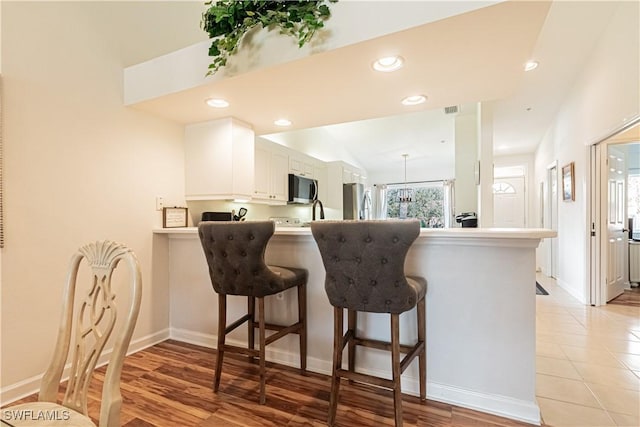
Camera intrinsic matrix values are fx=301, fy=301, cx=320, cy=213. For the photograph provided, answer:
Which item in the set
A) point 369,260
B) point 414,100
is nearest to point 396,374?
point 369,260

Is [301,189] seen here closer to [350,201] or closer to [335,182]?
[335,182]

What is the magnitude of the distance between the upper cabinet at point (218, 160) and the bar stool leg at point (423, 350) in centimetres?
189

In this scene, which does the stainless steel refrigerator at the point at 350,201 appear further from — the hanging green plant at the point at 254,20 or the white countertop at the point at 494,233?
the hanging green plant at the point at 254,20

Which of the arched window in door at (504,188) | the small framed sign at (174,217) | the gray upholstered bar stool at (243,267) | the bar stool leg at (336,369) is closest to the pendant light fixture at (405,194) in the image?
the arched window in door at (504,188)

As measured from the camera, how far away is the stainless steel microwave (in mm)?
4246

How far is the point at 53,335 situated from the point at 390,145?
6.13m

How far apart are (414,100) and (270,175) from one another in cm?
207

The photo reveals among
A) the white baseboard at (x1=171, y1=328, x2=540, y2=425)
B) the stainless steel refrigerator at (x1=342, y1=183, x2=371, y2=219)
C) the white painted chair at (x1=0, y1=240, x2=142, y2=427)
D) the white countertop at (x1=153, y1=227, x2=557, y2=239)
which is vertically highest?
the stainless steel refrigerator at (x1=342, y1=183, x2=371, y2=219)

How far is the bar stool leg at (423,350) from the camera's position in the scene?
A: 5.68 feet

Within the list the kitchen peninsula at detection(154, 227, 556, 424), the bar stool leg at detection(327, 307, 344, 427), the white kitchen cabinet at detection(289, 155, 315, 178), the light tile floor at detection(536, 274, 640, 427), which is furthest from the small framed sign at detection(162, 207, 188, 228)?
the light tile floor at detection(536, 274, 640, 427)

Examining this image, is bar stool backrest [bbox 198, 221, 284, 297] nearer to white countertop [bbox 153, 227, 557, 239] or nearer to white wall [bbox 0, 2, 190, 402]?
white countertop [bbox 153, 227, 557, 239]

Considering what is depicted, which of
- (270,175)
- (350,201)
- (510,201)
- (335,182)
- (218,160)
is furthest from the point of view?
(510,201)

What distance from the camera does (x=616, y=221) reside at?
4117 mm

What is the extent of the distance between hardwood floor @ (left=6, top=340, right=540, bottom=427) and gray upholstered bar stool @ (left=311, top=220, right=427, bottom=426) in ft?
0.76
